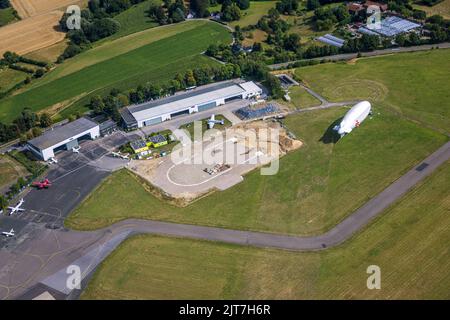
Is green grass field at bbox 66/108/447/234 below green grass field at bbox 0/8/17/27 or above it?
below

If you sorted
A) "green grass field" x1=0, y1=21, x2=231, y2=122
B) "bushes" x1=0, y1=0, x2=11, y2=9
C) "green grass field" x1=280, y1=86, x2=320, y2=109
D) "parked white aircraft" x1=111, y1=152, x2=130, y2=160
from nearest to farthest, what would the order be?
"parked white aircraft" x1=111, y1=152, x2=130, y2=160
"green grass field" x1=280, y1=86, x2=320, y2=109
"green grass field" x1=0, y1=21, x2=231, y2=122
"bushes" x1=0, y1=0, x2=11, y2=9

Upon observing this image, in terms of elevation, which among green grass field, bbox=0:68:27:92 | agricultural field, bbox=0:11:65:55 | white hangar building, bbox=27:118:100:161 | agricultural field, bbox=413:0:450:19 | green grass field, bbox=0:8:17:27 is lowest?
agricultural field, bbox=413:0:450:19

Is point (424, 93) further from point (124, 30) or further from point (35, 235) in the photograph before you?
point (124, 30)

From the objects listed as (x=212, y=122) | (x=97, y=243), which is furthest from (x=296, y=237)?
(x=212, y=122)

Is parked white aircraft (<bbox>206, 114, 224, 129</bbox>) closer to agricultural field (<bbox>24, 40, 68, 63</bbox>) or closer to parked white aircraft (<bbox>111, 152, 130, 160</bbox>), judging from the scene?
parked white aircraft (<bbox>111, 152, 130, 160</bbox>)

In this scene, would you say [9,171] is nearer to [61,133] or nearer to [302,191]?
[61,133]

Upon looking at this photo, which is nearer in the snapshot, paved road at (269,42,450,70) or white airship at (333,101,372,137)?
white airship at (333,101,372,137)

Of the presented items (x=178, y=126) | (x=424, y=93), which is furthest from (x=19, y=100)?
(x=424, y=93)

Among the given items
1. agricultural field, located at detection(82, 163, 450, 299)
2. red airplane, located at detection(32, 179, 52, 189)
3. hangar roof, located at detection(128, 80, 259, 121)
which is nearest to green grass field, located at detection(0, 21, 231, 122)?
hangar roof, located at detection(128, 80, 259, 121)
